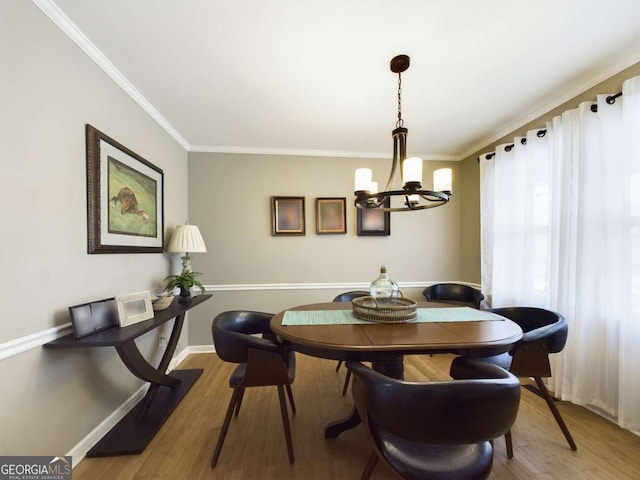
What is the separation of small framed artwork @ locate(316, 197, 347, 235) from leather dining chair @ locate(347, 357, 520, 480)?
221 centimetres

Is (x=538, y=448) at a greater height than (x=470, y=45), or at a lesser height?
lesser

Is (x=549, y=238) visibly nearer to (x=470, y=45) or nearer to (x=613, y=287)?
(x=613, y=287)

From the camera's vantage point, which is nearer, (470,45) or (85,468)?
(85,468)

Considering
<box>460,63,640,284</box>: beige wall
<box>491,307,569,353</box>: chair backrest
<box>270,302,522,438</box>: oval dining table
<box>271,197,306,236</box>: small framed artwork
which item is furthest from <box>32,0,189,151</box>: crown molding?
<box>460,63,640,284</box>: beige wall

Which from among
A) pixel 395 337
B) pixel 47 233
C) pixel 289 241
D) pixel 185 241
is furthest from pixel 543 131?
pixel 47 233

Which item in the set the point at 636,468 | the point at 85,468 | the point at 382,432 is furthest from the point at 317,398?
the point at 636,468

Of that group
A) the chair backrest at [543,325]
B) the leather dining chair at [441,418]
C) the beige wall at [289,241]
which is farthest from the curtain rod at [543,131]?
the leather dining chair at [441,418]

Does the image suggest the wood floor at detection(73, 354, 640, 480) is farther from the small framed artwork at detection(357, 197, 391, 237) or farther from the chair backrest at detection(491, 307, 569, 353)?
the small framed artwork at detection(357, 197, 391, 237)

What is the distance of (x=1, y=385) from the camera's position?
105 centimetres

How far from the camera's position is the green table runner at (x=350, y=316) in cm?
152

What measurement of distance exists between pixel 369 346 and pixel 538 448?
1.41 meters

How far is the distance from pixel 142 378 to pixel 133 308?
47cm

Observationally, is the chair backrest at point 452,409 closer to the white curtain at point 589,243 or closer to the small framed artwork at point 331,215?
the white curtain at point 589,243

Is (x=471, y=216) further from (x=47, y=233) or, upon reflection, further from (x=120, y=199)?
(x=47, y=233)
